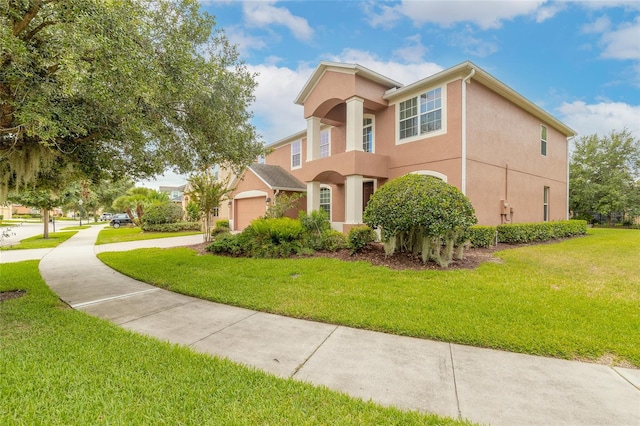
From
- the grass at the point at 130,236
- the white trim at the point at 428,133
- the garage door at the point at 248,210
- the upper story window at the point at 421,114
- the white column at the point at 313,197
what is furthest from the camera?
the garage door at the point at 248,210

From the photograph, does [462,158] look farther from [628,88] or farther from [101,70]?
[628,88]

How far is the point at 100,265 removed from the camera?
372 inches

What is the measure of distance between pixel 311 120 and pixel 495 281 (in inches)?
418

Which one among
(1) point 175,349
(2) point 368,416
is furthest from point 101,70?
(2) point 368,416

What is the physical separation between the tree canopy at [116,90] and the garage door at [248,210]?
37.0ft

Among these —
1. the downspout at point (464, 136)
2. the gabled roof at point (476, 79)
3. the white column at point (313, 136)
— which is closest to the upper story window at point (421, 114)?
the gabled roof at point (476, 79)

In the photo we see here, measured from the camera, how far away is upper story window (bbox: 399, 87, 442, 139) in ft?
36.5

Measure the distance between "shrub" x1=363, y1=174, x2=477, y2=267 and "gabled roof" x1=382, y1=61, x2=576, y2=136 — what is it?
5020 mm

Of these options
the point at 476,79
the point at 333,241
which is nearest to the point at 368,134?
the point at 476,79

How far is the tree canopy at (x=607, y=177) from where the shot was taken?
78.2 ft

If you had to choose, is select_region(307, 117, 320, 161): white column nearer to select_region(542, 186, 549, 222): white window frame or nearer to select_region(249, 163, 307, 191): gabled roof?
select_region(249, 163, 307, 191): gabled roof

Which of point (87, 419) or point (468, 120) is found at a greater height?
point (468, 120)

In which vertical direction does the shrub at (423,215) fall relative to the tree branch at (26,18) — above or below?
below

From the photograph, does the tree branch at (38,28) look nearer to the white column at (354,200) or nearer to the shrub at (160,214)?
the white column at (354,200)
